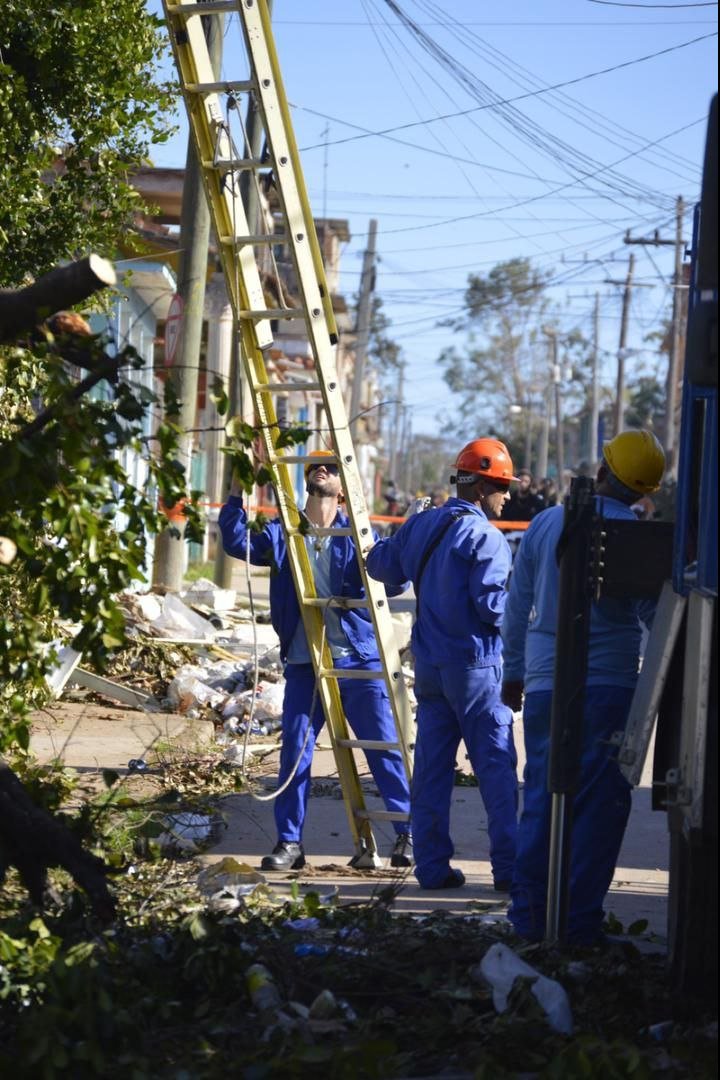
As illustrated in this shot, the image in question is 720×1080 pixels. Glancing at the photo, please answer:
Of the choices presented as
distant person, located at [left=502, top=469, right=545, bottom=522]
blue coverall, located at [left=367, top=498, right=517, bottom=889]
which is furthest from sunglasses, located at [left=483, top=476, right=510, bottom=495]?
distant person, located at [left=502, top=469, right=545, bottom=522]

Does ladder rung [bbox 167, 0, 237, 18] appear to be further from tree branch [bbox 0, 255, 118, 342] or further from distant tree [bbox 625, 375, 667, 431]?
distant tree [bbox 625, 375, 667, 431]

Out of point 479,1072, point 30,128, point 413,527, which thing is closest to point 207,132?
point 30,128

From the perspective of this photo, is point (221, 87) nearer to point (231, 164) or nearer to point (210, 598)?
point (231, 164)

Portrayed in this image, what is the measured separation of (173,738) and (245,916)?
4.55 m

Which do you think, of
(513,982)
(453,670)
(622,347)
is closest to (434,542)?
(453,670)

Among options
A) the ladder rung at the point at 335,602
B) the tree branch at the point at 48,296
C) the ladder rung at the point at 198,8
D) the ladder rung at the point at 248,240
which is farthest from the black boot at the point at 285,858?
the ladder rung at the point at 198,8

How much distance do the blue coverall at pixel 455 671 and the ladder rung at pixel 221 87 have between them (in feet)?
6.56

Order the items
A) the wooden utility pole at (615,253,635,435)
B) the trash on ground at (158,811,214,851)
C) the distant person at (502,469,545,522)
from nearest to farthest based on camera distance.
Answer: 1. the trash on ground at (158,811,214,851)
2. the distant person at (502,469,545,522)
3. the wooden utility pole at (615,253,635,435)

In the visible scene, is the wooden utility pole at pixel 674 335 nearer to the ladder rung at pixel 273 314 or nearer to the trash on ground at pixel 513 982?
the ladder rung at pixel 273 314

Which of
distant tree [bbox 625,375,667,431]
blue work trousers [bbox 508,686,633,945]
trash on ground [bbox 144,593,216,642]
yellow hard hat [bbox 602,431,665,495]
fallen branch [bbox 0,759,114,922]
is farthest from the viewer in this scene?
distant tree [bbox 625,375,667,431]

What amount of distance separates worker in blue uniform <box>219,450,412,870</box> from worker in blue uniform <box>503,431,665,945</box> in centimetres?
146

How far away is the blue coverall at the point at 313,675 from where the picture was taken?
689cm

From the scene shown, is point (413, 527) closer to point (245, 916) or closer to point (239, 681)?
point (245, 916)

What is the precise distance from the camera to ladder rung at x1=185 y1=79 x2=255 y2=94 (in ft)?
20.6
